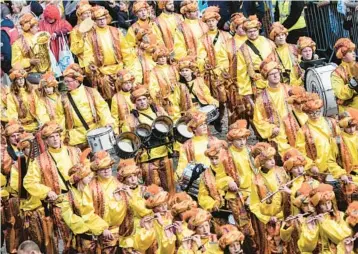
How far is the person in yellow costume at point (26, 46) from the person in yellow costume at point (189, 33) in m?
1.90

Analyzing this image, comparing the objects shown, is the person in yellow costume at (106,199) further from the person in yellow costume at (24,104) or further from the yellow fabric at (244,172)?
the person in yellow costume at (24,104)

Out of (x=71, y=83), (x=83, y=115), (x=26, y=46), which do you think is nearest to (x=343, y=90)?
(x=83, y=115)

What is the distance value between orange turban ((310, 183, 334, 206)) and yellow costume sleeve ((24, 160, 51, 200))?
3.17 meters

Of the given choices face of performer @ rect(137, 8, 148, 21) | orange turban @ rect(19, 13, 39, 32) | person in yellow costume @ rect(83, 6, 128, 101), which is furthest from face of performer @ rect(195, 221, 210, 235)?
orange turban @ rect(19, 13, 39, 32)

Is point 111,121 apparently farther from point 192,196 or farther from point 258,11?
point 258,11

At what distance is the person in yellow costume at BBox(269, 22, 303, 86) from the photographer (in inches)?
759

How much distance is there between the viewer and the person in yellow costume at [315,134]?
1656cm

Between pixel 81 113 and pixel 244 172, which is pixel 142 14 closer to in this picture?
pixel 81 113

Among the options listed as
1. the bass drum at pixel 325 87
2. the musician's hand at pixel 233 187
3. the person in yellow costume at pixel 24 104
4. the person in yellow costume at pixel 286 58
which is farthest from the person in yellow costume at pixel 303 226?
the person in yellow costume at pixel 24 104

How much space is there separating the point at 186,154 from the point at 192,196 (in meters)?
0.76

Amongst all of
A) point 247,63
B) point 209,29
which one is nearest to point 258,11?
point 209,29

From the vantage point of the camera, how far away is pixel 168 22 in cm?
2178

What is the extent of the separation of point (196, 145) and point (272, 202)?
1.60 m

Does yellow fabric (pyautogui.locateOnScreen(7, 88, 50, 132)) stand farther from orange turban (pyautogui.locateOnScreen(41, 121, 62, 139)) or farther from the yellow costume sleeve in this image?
the yellow costume sleeve
